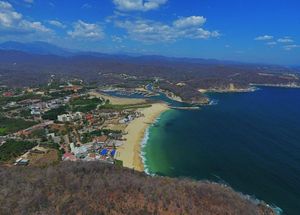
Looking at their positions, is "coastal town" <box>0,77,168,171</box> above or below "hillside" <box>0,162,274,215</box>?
below

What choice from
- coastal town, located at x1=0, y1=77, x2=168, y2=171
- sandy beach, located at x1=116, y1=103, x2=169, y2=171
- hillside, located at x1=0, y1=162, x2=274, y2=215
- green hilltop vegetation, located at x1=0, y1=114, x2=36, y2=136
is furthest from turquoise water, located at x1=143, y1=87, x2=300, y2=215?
green hilltop vegetation, located at x1=0, y1=114, x2=36, y2=136

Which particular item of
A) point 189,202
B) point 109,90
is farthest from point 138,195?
point 109,90

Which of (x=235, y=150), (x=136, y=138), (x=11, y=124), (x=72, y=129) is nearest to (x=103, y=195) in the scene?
(x=136, y=138)

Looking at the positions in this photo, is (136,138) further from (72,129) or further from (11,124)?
(11,124)

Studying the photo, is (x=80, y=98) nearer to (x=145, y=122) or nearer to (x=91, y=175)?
(x=145, y=122)

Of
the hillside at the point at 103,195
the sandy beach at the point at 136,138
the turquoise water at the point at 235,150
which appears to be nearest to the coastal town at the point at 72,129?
the sandy beach at the point at 136,138

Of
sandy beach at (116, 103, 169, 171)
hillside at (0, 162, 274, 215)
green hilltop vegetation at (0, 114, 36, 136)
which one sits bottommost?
green hilltop vegetation at (0, 114, 36, 136)

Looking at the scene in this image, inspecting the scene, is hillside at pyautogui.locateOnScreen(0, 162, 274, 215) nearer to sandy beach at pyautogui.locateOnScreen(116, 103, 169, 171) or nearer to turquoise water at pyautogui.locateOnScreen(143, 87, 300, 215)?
turquoise water at pyautogui.locateOnScreen(143, 87, 300, 215)

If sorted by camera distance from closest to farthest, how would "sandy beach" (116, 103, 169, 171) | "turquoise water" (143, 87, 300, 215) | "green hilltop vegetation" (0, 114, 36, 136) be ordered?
"turquoise water" (143, 87, 300, 215), "sandy beach" (116, 103, 169, 171), "green hilltop vegetation" (0, 114, 36, 136)
